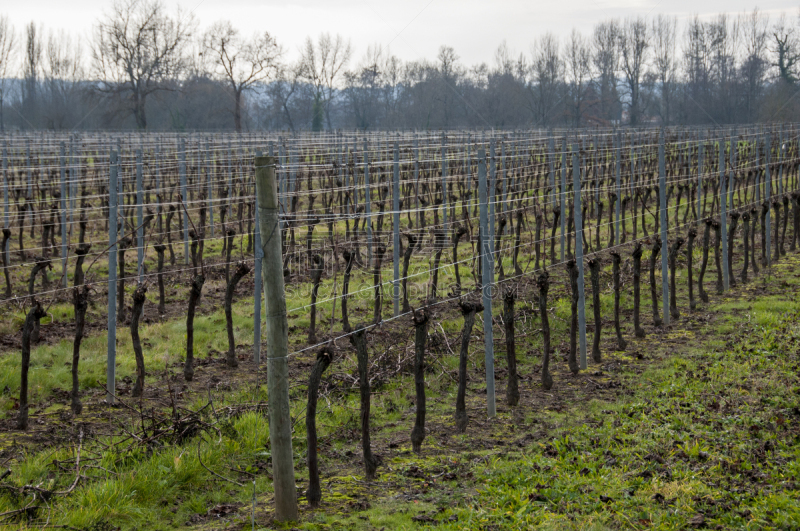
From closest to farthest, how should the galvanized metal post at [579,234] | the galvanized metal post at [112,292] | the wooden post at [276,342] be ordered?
the wooden post at [276,342]
the galvanized metal post at [112,292]
the galvanized metal post at [579,234]

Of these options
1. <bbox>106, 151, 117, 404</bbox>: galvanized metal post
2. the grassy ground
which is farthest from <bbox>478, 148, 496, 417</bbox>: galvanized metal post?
<bbox>106, 151, 117, 404</bbox>: galvanized metal post

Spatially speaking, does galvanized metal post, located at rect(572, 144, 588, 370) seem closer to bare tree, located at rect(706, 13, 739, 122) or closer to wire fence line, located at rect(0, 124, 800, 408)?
wire fence line, located at rect(0, 124, 800, 408)

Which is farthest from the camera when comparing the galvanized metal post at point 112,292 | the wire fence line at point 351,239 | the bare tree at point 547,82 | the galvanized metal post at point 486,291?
the bare tree at point 547,82

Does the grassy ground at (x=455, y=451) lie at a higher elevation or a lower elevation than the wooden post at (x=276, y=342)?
lower

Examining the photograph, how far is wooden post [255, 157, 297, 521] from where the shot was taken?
3.87m

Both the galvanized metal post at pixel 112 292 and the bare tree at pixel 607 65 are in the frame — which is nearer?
the galvanized metal post at pixel 112 292

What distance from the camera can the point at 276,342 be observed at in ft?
12.8

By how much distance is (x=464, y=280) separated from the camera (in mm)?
10977

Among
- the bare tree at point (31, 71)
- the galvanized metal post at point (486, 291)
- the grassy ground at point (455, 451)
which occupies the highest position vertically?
the bare tree at point (31, 71)

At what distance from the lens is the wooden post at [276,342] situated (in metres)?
3.87

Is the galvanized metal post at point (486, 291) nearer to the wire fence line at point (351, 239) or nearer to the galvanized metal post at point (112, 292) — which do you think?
the wire fence line at point (351, 239)

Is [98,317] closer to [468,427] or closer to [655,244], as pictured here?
[468,427]

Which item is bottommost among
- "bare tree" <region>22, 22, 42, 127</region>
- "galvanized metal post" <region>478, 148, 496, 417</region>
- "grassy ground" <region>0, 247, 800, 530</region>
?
"grassy ground" <region>0, 247, 800, 530</region>

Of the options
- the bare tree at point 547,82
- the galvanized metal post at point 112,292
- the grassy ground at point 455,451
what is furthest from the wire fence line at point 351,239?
the bare tree at point 547,82
